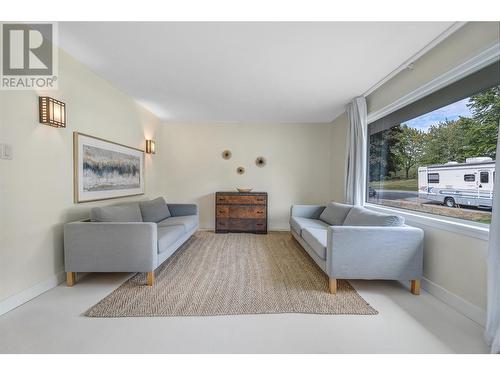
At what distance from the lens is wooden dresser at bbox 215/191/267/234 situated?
448 cm

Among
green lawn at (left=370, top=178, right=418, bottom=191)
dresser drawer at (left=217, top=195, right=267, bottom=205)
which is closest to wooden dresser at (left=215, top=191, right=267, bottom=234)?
dresser drawer at (left=217, top=195, right=267, bottom=205)

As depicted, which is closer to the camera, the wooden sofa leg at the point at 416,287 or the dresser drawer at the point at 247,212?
the wooden sofa leg at the point at 416,287

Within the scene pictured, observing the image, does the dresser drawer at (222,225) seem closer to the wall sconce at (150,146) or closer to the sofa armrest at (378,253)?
the wall sconce at (150,146)

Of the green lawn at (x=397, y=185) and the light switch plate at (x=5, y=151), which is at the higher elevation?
the light switch plate at (x=5, y=151)

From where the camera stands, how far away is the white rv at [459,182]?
71.9 inches

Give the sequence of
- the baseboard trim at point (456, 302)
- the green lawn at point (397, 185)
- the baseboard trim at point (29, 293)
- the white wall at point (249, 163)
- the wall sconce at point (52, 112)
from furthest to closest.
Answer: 1. the white wall at point (249, 163)
2. the green lawn at point (397, 185)
3. the wall sconce at point (52, 112)
4. the baseboard trim at point (29, 293)
5. the baseboard trim at point (456, 302)

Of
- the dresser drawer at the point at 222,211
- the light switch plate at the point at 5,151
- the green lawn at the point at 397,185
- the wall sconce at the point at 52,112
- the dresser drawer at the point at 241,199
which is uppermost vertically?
the wall sconce at the point at 52,112

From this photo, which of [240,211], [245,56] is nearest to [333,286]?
[245,56]

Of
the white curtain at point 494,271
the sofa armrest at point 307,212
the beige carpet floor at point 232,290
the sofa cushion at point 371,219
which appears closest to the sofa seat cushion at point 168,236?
the beige carpet floor at point 232,290

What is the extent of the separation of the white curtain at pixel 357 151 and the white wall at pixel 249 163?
1.33 metres

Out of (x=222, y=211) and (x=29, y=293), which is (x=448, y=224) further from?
(x=29, y=293)

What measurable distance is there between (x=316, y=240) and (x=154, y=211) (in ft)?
8.20

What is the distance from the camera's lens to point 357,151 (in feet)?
11.0

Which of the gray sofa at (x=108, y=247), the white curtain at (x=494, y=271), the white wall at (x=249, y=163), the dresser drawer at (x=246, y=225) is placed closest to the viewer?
the white curtain at (x=494, y=271)
